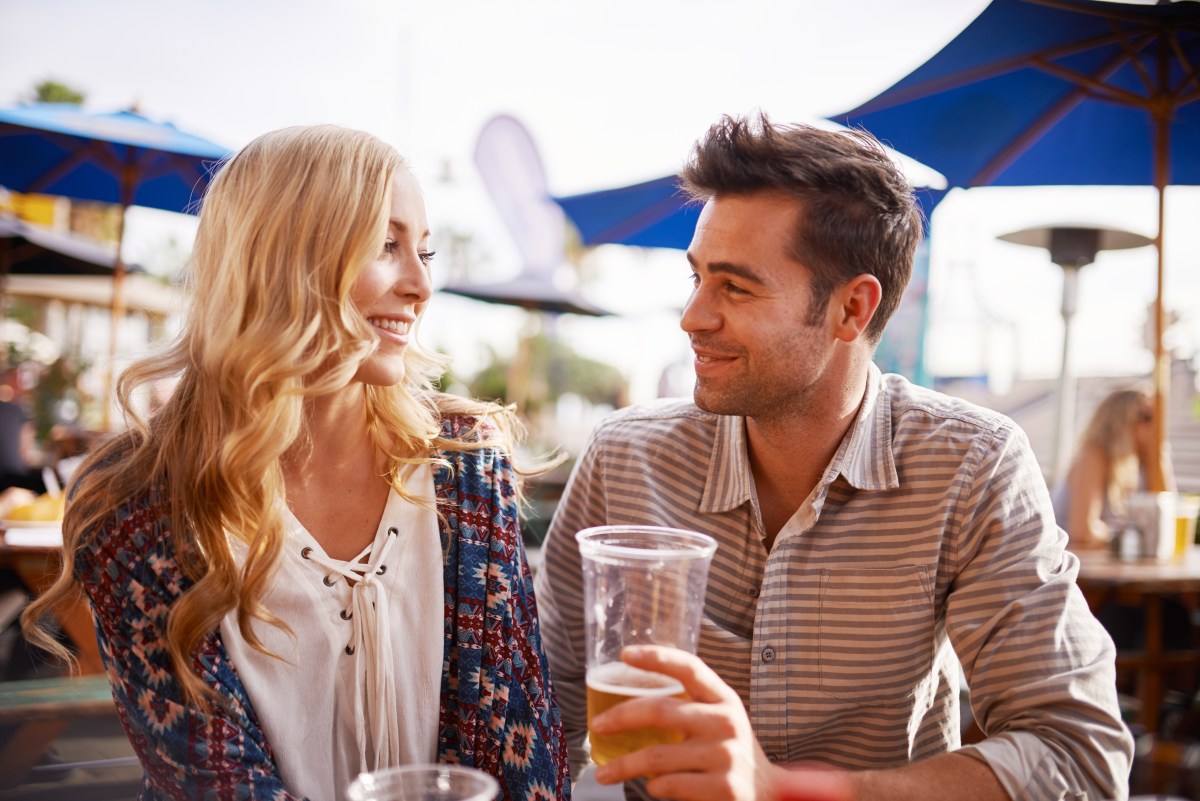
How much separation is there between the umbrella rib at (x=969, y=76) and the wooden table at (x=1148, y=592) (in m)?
2.29

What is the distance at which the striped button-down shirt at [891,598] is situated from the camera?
1.40 metres

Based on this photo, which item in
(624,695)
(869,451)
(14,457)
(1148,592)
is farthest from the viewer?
(14,457)

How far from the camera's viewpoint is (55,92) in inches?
857

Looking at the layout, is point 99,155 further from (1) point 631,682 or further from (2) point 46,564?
(1) point 631,682

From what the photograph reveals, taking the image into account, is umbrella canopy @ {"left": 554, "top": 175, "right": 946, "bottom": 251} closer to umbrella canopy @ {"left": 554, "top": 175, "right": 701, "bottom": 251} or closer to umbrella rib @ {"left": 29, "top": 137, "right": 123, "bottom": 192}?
umbrella canopy @ {"left": 554, "top": 175, "right": 701, "bottom": 251}

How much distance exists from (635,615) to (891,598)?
0.77 m

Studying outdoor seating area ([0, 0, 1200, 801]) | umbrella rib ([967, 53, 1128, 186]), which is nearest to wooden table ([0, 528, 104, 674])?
outdoor seating area ([0, 0, 1200, 801])

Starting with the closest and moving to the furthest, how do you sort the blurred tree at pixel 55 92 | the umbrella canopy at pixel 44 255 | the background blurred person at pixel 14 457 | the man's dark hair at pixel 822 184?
1. the man's dark hair at pixel 822 184
2. the background blurred person at pixel 14 457
3. the umbrella canopy at pixel 44 255
4. the blurred tree at pixel 55 92

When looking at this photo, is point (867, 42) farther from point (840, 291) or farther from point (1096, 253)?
point (840, 291)

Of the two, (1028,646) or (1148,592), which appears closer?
(1028,646)

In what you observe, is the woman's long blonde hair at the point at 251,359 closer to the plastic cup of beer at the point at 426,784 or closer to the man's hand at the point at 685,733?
the plastic cup of beer at the point at 426,784

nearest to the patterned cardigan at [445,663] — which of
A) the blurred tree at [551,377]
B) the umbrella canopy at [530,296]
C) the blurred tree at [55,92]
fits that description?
the blurred tree at [551,377]

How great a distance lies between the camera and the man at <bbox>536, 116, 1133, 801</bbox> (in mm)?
1480

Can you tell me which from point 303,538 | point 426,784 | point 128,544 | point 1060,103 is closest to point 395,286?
point 303,538
